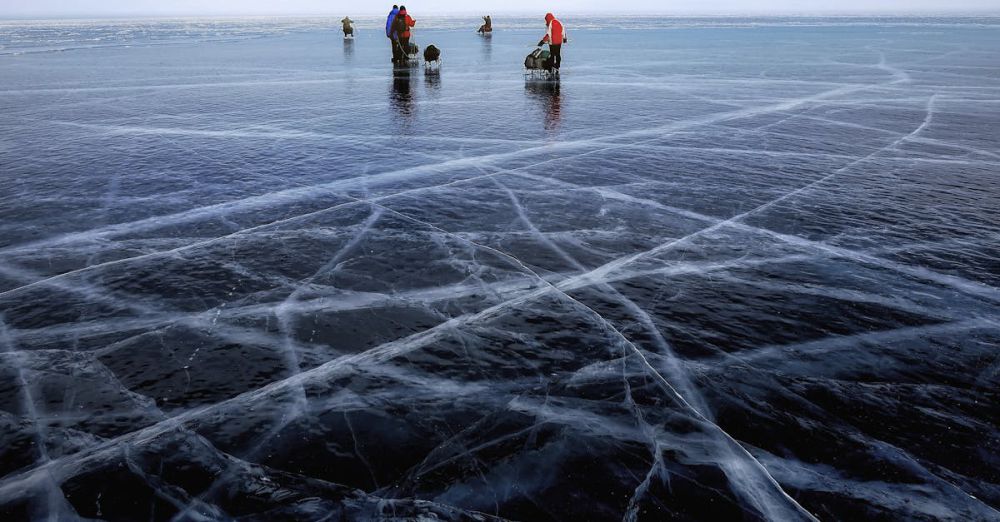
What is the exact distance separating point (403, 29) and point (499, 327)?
2569 centimetres

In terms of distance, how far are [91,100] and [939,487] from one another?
2392 centimetres

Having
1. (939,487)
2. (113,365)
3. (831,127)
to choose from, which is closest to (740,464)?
(939,487)

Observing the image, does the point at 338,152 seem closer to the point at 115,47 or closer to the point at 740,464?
the point at 740,464

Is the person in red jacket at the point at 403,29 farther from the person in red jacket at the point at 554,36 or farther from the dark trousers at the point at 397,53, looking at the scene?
the person in red jacket at the point at 554,36

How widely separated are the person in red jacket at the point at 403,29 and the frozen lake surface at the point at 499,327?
1549cm

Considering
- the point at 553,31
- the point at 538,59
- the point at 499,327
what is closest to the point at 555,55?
the point at 538,59

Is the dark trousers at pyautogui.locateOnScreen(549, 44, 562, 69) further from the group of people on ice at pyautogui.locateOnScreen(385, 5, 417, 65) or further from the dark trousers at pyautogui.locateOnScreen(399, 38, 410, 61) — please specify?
the dark trousers at pyautogui.locateOnScreen(399, 38, 410, 61)

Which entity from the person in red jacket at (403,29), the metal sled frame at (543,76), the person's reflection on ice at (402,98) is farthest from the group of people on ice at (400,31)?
the metal sled frame at (543,76)

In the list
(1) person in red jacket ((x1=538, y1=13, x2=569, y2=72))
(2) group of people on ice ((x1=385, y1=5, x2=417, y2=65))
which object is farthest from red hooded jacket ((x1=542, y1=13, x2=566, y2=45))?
(2) group of people on ice ((x1=385, y1=5, x2=417, y2=65))

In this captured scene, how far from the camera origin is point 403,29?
93.9ft

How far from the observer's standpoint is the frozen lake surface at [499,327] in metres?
4.27

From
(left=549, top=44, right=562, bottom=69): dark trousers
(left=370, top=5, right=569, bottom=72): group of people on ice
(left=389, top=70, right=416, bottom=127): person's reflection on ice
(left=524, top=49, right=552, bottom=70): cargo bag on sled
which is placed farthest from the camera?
(left=524, top=49, right=552, bottom=70): cargo bag on sled

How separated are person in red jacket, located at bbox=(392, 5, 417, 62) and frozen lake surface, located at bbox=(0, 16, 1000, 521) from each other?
50.8 feet

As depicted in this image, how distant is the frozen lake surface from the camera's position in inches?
168
